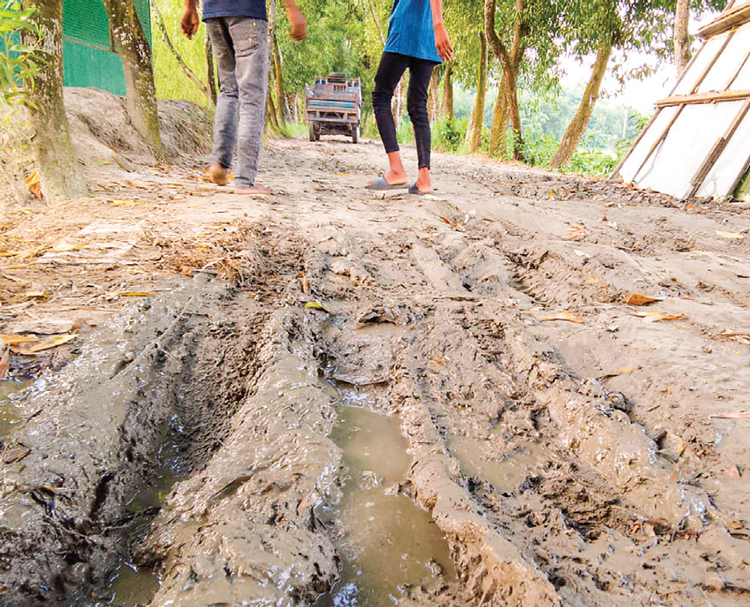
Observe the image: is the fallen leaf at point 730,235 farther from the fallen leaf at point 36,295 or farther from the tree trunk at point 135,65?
the tree trunk at point 135,65

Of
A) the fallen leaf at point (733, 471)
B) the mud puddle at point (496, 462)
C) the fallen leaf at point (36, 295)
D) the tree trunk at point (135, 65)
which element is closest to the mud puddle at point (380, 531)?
the mud puddle at point (496, 462)

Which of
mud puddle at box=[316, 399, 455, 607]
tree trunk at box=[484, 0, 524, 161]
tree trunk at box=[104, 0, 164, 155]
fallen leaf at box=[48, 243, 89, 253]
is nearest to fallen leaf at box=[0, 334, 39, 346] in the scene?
fallen leaf at box=[48, 243, 89, 253]

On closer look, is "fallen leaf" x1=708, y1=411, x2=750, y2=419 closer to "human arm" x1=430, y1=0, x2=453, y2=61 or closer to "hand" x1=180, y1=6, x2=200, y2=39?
"human arm" x1=430, y1=0, x2=453, y2=61

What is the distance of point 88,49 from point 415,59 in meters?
5.37

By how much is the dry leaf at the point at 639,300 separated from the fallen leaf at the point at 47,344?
2220 mm

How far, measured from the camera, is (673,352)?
1.79m

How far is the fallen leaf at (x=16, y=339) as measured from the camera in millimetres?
1686

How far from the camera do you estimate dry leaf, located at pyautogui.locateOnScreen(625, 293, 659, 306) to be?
230 cm

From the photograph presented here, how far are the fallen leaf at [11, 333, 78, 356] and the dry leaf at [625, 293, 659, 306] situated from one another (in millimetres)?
2220

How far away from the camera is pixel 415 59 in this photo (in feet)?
14.1

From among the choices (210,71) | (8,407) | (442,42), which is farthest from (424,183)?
(210,71)

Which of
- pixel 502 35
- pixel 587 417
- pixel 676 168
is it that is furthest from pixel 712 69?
pixel 502 35

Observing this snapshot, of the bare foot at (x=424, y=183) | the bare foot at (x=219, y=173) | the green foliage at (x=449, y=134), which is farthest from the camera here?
the green foliage at (x=449, y=134)

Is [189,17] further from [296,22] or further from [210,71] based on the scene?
[210,71]
